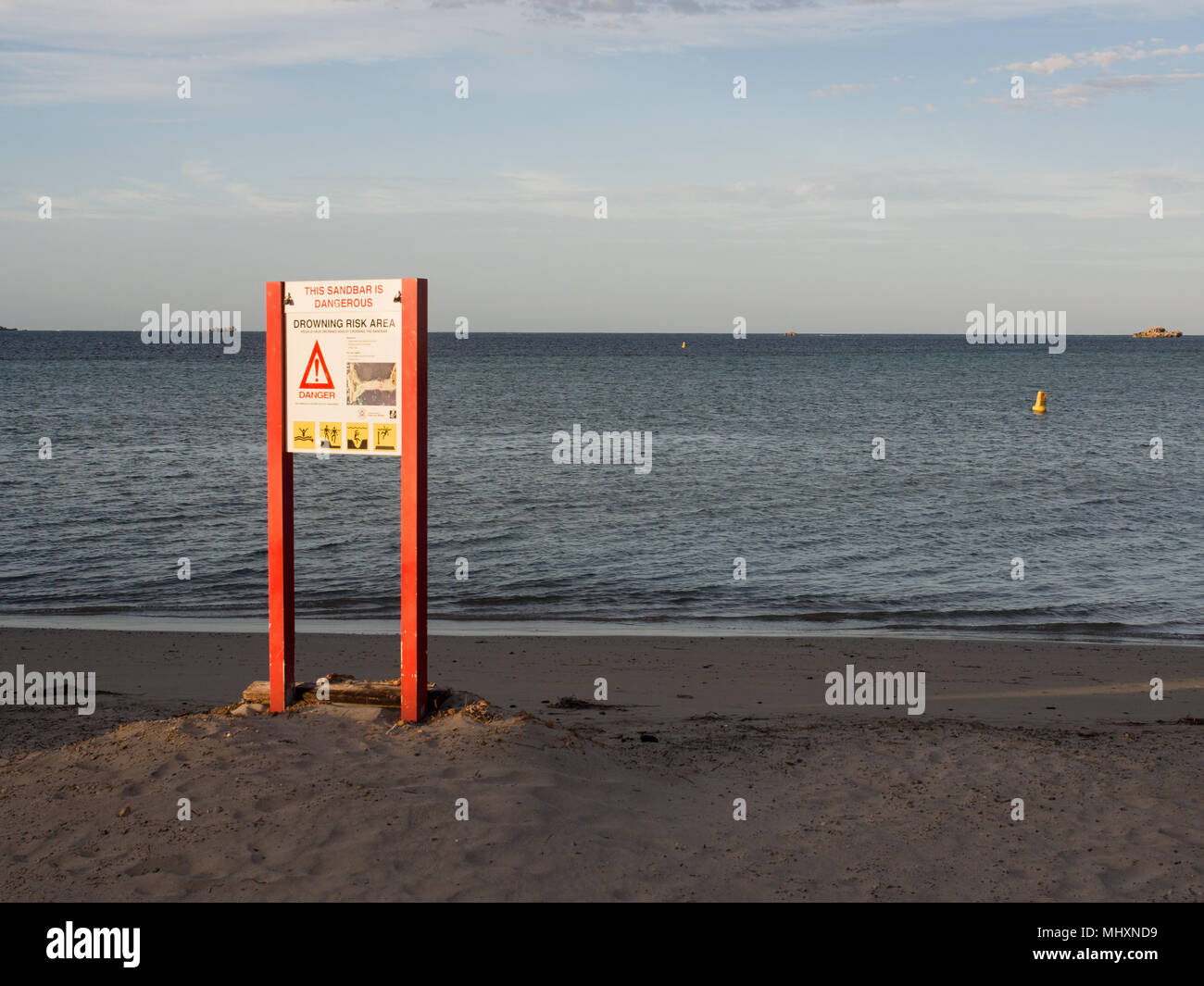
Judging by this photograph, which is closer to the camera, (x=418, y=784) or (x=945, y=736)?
(x=418, y=784)

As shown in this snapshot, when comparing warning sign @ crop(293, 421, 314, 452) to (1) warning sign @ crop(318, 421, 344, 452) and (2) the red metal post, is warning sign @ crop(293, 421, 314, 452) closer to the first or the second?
(1) warning sign @ crop(318, 421, 344, 452)

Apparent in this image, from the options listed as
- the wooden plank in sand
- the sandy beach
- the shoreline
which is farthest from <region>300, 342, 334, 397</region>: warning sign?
the shoreline

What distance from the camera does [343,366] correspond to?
769 cm

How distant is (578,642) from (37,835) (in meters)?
7.63

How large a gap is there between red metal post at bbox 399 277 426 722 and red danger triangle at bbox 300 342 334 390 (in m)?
0.68

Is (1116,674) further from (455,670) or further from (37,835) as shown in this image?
(37,835)

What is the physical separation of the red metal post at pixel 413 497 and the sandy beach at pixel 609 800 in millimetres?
362

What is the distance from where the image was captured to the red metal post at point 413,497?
735cm

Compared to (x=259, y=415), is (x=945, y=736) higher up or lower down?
lower down

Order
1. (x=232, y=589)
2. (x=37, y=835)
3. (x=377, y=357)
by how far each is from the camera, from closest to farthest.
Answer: (x=37, y=835) < (x=377, y=357) < (x=232, y=589)

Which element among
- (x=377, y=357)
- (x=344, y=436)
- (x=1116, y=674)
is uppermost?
(x=377, y=357)

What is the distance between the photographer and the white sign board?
7508mm
